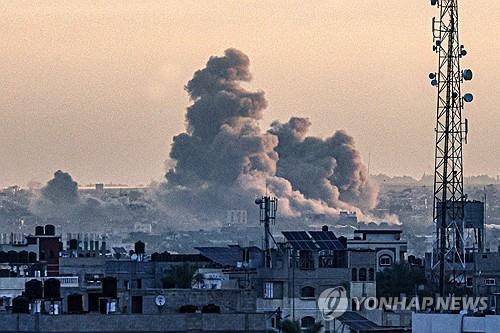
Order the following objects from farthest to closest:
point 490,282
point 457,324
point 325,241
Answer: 1. point 490,282
2. point 325,241
3. point 457,324

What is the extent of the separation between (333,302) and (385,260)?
30263 mm

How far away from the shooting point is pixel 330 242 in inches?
2287

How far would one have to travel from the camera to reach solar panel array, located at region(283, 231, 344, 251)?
56.6 meters

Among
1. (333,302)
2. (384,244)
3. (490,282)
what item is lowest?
(333,302)

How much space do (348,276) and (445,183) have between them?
331cm

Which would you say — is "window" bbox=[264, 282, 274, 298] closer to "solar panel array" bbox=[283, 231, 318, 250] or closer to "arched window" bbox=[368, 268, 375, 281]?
"solar panel array" bbox=[283, 231, 318, 250]

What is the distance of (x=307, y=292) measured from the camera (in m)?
55.3

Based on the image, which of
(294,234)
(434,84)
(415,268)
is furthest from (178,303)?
(415,268)

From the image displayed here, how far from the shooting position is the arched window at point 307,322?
2080 inches

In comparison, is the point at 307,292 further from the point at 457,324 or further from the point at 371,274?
the point at 457,324

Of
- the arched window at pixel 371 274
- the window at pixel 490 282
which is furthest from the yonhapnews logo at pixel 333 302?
the window at pixel 490 282

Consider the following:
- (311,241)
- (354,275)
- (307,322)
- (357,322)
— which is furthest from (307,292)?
(357,322)

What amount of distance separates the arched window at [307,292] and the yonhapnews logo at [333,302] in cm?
19

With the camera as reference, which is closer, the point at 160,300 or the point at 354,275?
the point at 160,300
